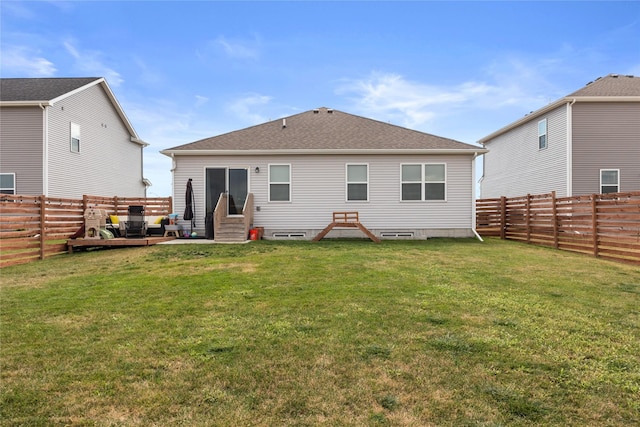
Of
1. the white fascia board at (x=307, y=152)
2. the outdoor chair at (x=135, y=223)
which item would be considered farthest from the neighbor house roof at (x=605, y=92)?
the outdoor chair at (x=135, y=223)

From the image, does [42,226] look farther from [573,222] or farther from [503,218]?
[503,218]

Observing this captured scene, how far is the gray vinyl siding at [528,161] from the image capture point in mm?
15031

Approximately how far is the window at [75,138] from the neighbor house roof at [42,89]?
56.3 inches

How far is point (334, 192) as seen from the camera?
1359 centimetres

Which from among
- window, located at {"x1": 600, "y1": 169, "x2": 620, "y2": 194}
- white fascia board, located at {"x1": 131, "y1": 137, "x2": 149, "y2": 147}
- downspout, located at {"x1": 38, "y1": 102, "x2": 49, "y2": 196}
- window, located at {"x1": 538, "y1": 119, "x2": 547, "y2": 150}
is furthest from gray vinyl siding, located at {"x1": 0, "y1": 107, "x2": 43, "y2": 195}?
window, located at {"x1": 600, "y1": 169, "x2": 620, "y2": 194}

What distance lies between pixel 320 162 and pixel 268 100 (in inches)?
353

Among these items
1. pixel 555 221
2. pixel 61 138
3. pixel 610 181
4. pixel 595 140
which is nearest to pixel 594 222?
pixel 555 221

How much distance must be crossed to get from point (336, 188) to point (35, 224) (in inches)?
374

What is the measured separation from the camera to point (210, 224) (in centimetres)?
1284

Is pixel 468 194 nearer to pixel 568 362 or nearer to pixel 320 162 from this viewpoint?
pixel 320 162

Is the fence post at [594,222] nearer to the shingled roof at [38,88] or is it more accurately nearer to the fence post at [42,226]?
the fence post at [42,226]

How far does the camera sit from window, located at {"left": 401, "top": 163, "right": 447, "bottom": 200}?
1354 cm

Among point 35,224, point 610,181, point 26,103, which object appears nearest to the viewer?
point 35,224

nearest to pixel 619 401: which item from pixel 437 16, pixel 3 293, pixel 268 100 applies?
pixel 3 293
